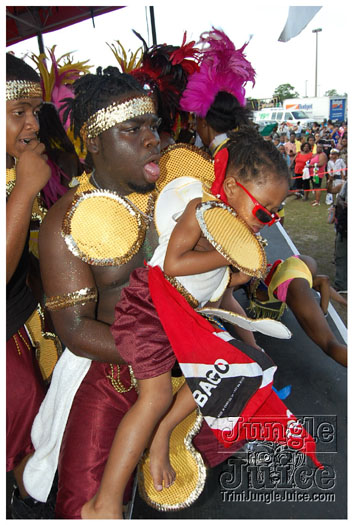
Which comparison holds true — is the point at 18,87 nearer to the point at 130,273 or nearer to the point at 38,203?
the point at 38,203

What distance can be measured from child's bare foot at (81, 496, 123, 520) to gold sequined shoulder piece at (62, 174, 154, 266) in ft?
2.84

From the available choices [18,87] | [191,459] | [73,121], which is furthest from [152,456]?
[18,87]

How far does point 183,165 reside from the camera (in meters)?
1.83

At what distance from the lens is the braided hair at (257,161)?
1.53 metres

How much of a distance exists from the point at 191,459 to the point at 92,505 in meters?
0.42

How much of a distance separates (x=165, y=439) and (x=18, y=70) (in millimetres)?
1582

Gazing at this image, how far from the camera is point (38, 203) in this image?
1933 mm

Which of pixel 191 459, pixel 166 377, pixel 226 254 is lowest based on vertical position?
pixel 191 459

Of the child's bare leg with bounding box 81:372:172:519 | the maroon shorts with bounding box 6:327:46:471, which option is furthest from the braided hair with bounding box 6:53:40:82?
→ the child's bare leg with bounding box 81:372:172:519

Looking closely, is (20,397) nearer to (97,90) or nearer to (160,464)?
(160,464)

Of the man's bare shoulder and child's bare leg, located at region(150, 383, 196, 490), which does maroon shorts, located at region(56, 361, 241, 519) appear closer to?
child's bare leg, located at region(150, 383, 196, 490)

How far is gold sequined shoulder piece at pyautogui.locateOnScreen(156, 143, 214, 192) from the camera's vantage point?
1.81 meters

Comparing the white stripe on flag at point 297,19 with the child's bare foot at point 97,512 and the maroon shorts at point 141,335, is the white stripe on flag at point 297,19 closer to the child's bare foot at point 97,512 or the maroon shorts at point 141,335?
the maroon shorts at point 141,335

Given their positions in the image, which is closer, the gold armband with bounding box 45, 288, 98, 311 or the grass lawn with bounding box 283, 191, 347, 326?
the gold armband with bounding box 45, 288, 98, 311
